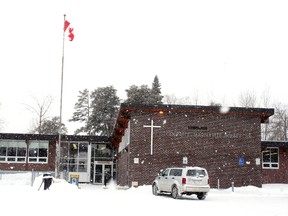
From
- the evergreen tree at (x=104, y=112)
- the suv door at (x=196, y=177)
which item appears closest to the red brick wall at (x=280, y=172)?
the suv door at (x=196, y=177)

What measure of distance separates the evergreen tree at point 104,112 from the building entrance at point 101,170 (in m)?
24.3

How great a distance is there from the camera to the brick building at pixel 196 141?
3042 cm

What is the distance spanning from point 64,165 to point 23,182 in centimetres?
1368

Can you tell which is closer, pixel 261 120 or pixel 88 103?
pixel 261 120

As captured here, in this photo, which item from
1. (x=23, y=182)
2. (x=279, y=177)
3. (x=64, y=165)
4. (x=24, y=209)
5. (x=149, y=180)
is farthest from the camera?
(x=64, y=165)

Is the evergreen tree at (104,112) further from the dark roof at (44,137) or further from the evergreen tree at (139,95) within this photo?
the dark roof at (44,137)

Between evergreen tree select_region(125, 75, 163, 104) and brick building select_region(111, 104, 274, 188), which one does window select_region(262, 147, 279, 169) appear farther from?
evergreen tree select_region(125, 75, 163, 104)

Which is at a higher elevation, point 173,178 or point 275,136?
point 275,136

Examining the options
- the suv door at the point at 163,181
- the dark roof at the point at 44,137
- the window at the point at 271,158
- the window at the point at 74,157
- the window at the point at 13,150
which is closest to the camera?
the suv door at the point at 163,181

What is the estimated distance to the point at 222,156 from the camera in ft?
102

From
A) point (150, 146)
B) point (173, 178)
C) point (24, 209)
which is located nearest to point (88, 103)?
point (150, 146)

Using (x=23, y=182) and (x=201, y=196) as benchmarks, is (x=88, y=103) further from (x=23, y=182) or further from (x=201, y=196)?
(x=201, y=196)

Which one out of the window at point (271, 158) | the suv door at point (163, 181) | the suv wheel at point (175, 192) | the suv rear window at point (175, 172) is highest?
the window at point (271, 158)

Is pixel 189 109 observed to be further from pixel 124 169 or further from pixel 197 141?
pixel 124 169
